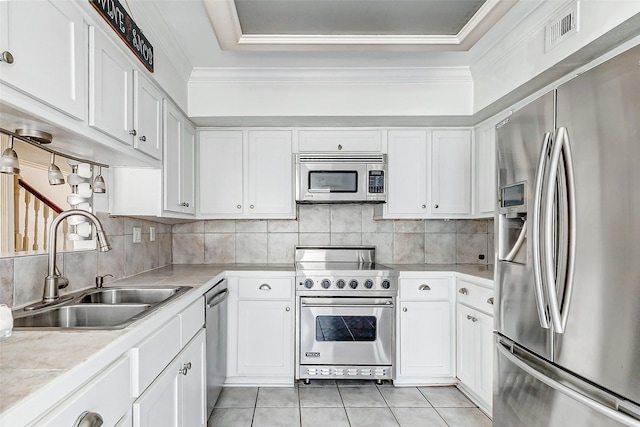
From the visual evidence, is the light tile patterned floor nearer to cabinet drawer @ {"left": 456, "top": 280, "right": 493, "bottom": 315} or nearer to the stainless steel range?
the stainless steel range

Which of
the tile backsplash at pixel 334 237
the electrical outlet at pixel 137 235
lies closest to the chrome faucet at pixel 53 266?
the electrical outlet at pixel 137 235

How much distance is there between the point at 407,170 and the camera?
3051 mm

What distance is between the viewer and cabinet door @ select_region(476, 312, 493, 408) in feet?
7.49

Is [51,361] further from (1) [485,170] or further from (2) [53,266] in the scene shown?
(1) [485,170]

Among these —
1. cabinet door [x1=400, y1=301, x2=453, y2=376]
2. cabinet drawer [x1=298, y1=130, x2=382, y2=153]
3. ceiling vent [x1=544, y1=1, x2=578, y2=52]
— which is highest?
ceiling vent [x1=544, y1=1, x2=578, y2=52]

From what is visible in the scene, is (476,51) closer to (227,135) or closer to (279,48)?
(279,48)

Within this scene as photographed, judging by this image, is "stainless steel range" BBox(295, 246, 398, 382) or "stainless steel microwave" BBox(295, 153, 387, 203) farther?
"stainless steel microwave" BBox(295, 153, 387, 203)

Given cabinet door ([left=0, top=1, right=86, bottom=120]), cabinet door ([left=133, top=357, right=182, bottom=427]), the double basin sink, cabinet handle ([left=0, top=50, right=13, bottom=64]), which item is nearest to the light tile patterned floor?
cabinet door ([left=133, top=357, right=182, bottom=427])

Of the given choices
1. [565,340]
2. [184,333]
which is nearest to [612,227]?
[565,340]

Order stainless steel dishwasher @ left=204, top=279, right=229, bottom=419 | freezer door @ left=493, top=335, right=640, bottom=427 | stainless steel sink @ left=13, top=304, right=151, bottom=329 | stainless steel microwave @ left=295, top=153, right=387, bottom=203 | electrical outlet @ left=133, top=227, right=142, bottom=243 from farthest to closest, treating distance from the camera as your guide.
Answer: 1. stainless steel microwave @ left=295, top=153, right=387, bottom=203
2. electrical outlet @ left=133, top=227, right=142, bottom=243
3. stainless steel dishwasher @ left=204, top=279, right=229, bottom=419
4. stainless steel sink @ left=13, top=304, right=151, bottom=329
5. freezer door @ left=493, top=335, right=640, bottom=427

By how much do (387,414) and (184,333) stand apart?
1500 millimetres

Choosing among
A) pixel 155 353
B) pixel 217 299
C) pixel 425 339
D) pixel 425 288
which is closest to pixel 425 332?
pixel 425 339

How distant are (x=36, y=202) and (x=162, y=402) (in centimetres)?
107

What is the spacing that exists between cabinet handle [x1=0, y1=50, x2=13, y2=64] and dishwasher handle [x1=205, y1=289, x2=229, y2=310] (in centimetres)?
157
